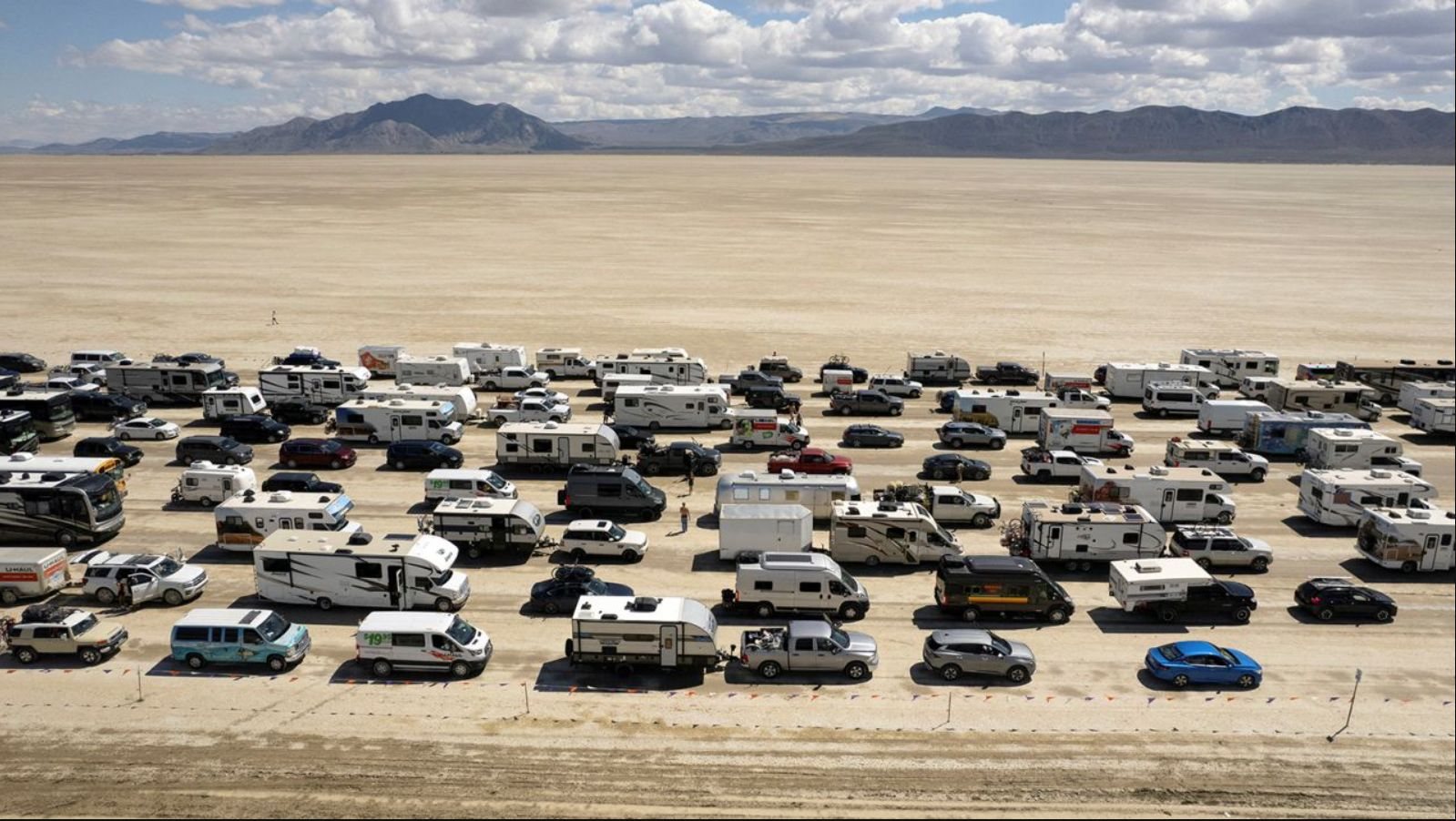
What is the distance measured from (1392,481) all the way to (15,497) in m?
55.7

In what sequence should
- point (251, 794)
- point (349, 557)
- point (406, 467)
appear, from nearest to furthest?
point (251, 794)
point (349, 557)
point (406, 467)

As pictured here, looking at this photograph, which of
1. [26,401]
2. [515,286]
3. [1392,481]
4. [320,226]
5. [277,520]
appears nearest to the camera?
[277,520]

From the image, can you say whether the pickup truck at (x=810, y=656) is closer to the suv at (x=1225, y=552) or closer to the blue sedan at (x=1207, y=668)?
the blue sedan at (x=1207, y=668)

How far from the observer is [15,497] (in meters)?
38.1

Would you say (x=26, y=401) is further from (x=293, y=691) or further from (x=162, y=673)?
(x=293, y=691)

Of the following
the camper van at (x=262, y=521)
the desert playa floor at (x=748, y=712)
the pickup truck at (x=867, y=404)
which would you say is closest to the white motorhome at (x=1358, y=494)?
the desert playa floor at (x=748, y=712)

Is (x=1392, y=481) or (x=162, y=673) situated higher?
(x=1392, y=481)

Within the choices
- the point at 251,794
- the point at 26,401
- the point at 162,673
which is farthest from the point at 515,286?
the point at 251,794

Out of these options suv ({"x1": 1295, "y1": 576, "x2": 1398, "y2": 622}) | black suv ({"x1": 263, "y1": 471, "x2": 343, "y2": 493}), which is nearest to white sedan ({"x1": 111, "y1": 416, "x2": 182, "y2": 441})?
black suv ({"x1": 263, "y1": 471, "x2": 343, "y2": 493})

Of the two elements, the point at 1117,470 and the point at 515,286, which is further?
the point at 515,286

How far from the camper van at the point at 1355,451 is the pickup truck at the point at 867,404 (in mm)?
22218

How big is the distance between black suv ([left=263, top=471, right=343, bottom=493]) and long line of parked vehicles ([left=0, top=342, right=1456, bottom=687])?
0.14 metres

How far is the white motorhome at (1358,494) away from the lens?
41.1m

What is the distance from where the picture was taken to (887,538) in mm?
37000
